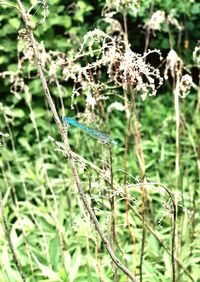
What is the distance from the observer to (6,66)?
466 cm

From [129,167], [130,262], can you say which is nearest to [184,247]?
[130,262]

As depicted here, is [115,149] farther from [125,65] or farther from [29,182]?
[125,65]

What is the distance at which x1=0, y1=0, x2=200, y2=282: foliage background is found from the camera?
2.92 metres

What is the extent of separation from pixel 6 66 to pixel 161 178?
1616 mm

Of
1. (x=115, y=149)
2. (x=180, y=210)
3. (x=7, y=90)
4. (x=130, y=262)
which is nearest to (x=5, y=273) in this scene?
(x=130, y=262)

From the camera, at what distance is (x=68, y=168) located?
3.96 metres

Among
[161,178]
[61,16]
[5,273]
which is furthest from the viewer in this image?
[61,16]

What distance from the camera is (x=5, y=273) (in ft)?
8.93

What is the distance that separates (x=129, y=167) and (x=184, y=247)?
112 cm

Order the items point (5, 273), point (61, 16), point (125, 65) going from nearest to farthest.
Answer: point (125, 65)
point (5, 273)
point (61, 16)

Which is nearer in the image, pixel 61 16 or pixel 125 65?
pixel 125 65

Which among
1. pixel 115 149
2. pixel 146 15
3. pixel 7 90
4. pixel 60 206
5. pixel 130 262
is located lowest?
pixel 130 262

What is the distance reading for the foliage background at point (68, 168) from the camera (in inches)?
115

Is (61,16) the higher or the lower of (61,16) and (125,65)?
the higher
